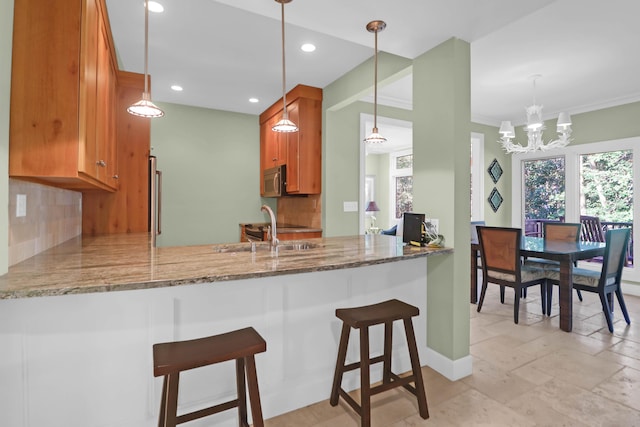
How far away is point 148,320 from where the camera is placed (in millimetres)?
1514

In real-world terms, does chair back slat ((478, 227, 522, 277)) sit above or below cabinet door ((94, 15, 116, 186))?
below

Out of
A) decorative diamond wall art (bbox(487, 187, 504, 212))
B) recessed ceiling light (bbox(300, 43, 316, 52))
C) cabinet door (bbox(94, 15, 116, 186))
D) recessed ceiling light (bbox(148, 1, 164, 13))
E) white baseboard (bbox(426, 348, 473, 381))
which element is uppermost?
recessed ceiling light (bbox(300, 43, 316, 52))

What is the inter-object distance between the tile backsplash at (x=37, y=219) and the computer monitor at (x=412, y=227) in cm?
218

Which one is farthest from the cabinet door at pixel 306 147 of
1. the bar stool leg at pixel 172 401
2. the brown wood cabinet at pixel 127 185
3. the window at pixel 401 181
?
the window at pixel 401 181

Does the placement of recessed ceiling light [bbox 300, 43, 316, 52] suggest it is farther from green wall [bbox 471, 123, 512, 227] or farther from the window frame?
the window frame

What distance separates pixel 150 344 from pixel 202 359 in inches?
17.2

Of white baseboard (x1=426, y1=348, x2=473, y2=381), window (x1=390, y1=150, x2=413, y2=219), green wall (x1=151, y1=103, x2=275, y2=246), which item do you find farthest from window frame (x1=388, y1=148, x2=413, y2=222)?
white baseboard (x1=426, y1=348, x2=473, y2=381)

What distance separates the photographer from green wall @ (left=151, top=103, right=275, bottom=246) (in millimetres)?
4590

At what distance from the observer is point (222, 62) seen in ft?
10.6

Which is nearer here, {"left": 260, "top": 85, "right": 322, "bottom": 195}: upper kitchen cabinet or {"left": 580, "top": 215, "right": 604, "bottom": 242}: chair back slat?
{"left": 260, "top": 85, "right": 322, "bottom": 195}: upper kitchen cabinet

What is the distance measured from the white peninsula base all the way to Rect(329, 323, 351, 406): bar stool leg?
89mm

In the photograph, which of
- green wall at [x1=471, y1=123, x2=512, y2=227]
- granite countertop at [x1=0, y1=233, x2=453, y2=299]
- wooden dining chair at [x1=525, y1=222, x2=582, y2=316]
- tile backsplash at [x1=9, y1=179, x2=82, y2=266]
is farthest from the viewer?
green wall at [x1=471, y1=123, x2=512, y2=227]

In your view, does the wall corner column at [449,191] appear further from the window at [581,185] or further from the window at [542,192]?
the window at [542,192]

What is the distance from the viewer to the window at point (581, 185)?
4.56 meters
